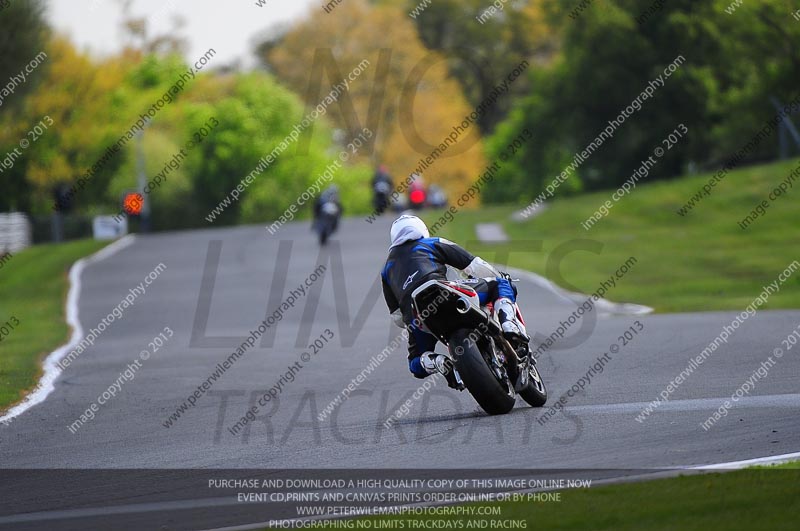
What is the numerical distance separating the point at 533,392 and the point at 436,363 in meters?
0.85

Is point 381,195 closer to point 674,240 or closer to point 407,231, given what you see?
point 674,240

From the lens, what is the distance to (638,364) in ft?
43.5

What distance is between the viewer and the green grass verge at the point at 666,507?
6.46 m

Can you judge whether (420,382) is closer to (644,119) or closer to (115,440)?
(115,440)

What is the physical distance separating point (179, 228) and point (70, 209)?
5444 mm

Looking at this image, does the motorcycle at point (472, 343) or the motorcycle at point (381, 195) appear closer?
the motorcycle at point (472, 343)

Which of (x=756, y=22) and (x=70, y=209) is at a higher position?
(x=756, y=22)

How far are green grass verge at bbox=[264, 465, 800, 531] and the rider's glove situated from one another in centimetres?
323

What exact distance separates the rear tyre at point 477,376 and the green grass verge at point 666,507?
Answer: 2774mm

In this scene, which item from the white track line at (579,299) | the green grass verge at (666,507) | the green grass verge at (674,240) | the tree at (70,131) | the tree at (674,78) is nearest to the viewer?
the green grass verge at (666,507)

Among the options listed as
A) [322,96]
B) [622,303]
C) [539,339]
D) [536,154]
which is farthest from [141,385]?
[322,96]

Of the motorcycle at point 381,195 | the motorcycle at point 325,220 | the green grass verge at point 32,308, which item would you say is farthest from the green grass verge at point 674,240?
A: the green grass verge at point 32,308

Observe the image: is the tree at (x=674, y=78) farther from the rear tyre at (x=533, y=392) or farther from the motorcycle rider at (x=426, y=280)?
the rear tyre at (x=533, y=392)

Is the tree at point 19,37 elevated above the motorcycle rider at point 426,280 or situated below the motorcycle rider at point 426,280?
below
